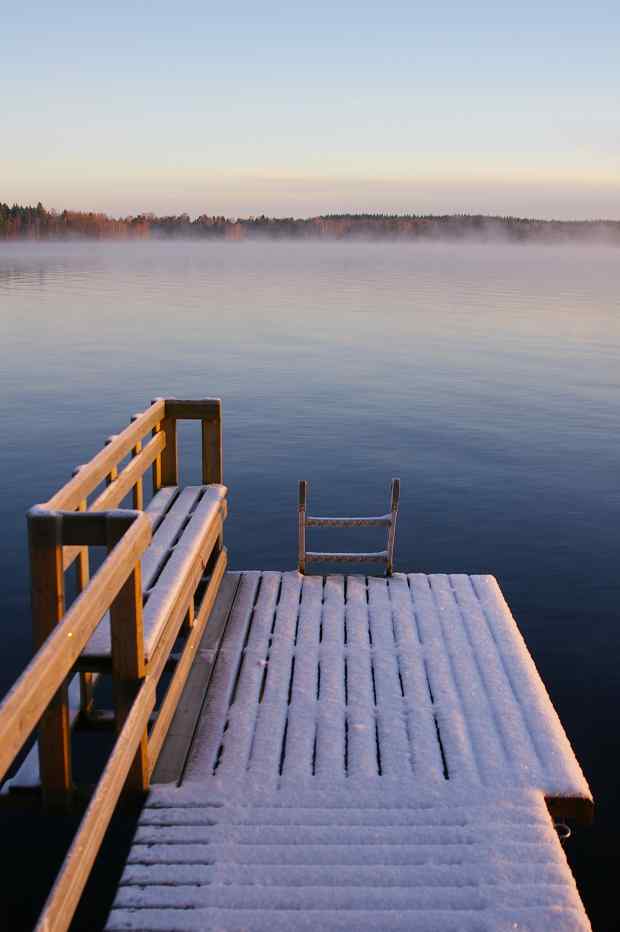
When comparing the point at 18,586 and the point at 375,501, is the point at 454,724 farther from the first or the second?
the point at 375,501

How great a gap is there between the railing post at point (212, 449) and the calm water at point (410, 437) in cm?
311

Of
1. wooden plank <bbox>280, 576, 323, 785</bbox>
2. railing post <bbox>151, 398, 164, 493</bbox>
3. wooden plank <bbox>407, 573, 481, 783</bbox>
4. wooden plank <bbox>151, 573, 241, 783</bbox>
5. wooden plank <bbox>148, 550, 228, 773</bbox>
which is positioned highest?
railing post <bbox>151, 398, 164, 493</bbox>

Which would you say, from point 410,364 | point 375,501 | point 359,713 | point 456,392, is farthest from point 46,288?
point 359,713

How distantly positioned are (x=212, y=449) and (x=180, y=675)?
124 inches

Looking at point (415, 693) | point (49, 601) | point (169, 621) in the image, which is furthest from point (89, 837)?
point (415, 693)

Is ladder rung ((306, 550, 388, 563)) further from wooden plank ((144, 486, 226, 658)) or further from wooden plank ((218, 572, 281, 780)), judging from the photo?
wooden plank ((144, 486, 226, 658))

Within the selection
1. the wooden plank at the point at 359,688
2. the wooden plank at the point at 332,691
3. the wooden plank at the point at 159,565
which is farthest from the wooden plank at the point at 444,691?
the wooden plank at the point at 159,565

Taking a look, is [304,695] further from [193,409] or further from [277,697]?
[193,409]

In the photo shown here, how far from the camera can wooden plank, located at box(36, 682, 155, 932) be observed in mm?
3400

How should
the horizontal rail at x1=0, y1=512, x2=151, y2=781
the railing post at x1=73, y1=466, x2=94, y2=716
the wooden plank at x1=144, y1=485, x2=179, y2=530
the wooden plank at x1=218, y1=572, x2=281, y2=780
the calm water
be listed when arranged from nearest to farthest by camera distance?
the horizontal rail at x1=0, y1=512, x2=151, y2=781, the wooden plank at x1=218, y1=572, x2=281, y2=780, the railing post at x1=73, y1=466, x2=94, y2=716, the wooden plank at x1=144, y1=485, x2=179, y2=530, the calm water

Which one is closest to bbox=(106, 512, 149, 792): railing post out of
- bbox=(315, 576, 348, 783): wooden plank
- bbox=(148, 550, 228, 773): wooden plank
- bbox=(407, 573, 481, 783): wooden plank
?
bbox=(148, 550, 228, 773): wooden plank

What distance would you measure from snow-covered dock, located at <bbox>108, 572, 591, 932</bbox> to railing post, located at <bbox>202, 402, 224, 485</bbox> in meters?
1.68

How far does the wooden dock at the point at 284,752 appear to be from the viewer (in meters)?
4.55

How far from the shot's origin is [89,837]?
12.5ft
